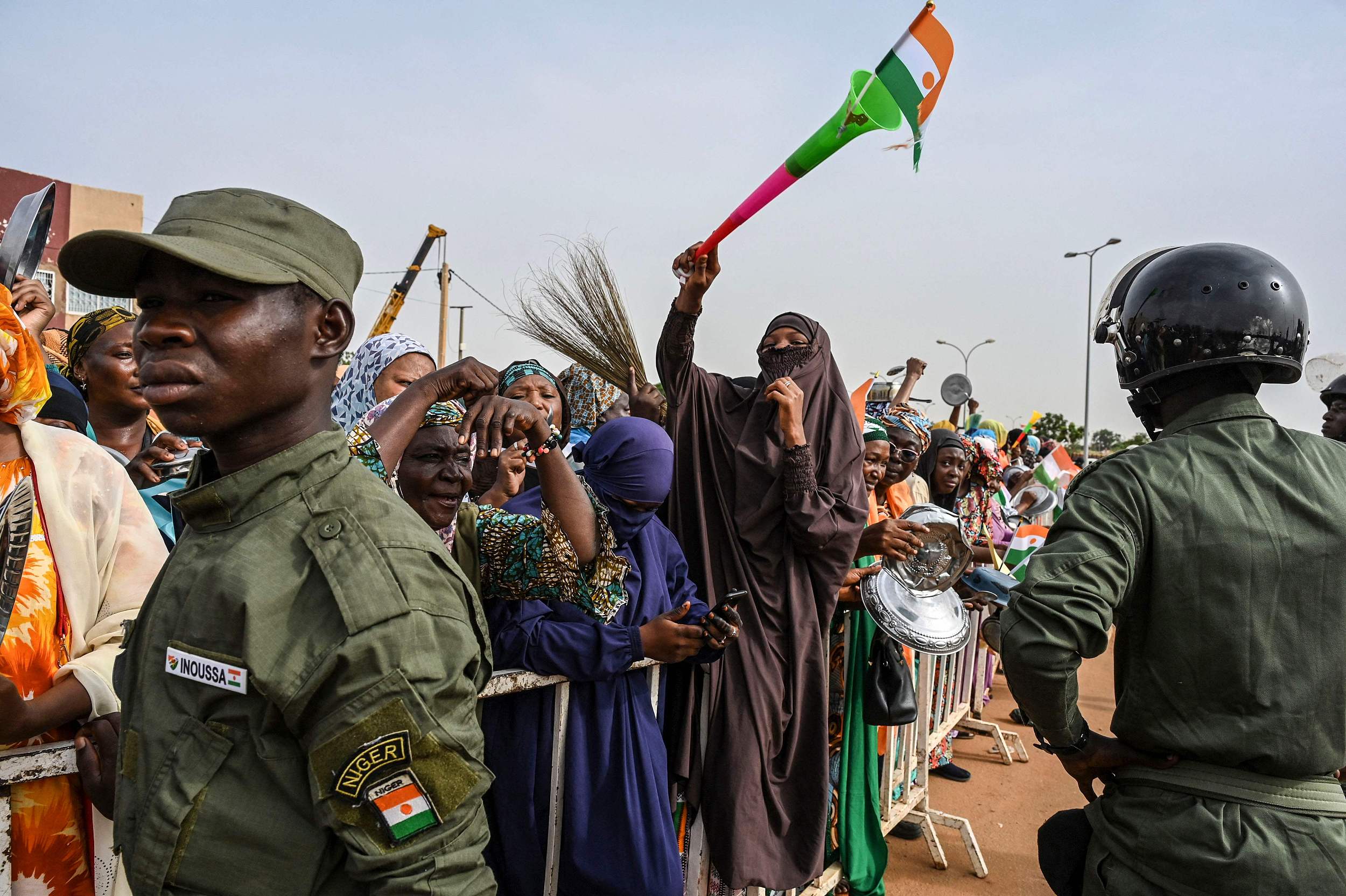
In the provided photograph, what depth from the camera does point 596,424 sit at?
495 centimetres

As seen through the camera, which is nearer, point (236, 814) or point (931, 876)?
point (236, 814)

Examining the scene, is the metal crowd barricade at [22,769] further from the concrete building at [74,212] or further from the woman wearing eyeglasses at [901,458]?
the concrete building at [74,212]

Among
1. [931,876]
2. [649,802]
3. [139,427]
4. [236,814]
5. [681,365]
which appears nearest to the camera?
[236,814]

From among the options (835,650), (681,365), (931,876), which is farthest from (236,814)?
(931,876)

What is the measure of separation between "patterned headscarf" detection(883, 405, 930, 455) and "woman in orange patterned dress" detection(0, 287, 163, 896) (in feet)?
14.0

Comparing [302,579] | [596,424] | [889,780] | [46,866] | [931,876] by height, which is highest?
[302,579]

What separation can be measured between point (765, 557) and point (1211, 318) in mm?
1828

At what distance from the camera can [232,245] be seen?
124cm

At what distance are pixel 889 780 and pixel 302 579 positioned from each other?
401cm

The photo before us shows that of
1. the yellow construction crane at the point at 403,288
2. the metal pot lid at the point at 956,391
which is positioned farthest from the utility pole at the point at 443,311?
the metal pot lid at the point at 956,391

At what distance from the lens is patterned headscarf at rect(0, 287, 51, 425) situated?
1.92 metres

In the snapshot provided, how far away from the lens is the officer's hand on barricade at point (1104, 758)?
201cm

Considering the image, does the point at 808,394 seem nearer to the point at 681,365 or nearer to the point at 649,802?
the point at 681,365

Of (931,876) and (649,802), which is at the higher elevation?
(649,802)
